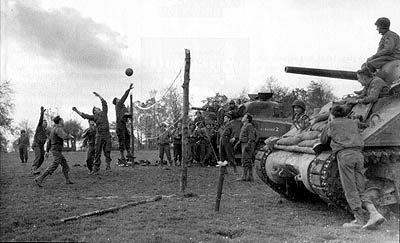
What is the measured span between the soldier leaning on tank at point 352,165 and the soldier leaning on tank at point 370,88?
3.32ft

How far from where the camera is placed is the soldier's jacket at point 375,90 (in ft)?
25.2

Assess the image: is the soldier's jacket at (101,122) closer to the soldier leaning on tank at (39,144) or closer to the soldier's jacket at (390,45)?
the soldier leaning on tank at (39,144)

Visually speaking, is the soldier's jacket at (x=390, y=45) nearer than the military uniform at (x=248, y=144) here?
Yes

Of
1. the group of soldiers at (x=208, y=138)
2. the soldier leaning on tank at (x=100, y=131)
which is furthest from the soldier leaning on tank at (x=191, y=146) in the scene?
the soldier leaning on tank at (x=100, y=131)

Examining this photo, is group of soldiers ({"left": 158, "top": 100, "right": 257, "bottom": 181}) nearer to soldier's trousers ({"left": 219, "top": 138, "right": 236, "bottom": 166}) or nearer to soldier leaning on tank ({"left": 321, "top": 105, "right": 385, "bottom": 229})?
soldier's trousers ({"left": 219, "top": 138, "right": 236, "bottom": 166})

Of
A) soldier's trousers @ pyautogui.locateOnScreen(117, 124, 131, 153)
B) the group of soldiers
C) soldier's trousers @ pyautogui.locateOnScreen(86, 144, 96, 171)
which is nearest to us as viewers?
soldier's trousers @ pyautogui.locateOnScreen(86, 144, 96, 171)

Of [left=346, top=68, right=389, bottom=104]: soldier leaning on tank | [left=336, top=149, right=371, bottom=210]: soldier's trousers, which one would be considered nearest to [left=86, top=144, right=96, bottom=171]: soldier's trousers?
[left=346, top=68, right=389, bottom=104]: soldier leaning on tank

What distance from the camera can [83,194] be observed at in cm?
959

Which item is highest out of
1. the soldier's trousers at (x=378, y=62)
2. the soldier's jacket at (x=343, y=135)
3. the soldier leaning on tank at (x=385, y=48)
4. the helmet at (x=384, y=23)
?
the helmet at (x=384, y=23)

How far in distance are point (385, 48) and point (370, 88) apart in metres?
1.27

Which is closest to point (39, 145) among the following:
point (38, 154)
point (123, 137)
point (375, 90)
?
point (38, 154)

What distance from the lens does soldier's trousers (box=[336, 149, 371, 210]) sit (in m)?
6.73

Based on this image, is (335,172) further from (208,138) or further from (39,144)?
(208,138)

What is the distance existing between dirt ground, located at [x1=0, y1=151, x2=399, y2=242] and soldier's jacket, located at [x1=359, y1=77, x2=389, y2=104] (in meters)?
1.91
